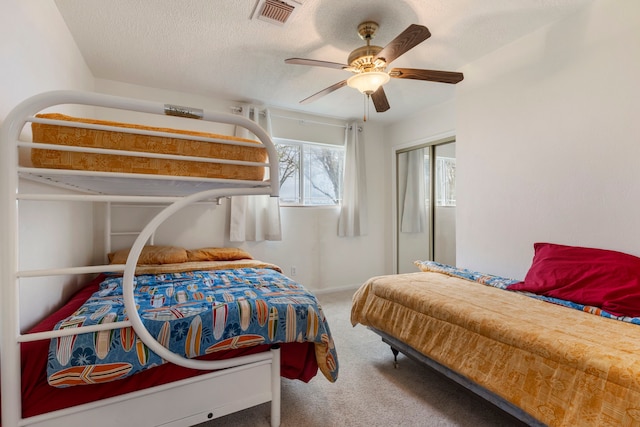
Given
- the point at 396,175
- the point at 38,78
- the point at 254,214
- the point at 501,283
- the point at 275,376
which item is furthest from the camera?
the point at 396,175

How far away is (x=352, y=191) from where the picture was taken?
4.29 meters

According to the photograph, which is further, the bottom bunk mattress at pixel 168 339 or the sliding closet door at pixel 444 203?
the sliding closet door at pixel 444 203

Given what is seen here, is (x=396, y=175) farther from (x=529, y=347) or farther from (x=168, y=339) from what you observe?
(x=168, y=339)

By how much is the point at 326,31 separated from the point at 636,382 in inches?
99.5

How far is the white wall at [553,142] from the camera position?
1.91 m

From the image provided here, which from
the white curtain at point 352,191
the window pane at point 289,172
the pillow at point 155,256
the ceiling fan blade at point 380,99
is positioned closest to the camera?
the ceiling fan blade at point 380,99

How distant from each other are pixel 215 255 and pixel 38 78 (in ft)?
6.29

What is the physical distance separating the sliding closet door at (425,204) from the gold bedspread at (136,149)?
3061 millimetres

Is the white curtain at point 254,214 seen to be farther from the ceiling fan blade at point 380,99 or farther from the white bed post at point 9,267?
the white bed post at point 9,267

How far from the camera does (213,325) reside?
4.57 feet

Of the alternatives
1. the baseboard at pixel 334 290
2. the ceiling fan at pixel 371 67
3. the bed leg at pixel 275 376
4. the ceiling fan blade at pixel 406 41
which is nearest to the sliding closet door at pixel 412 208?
the baseboard at pixel 334 290

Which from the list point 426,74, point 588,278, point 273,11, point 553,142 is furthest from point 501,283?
point 273,11

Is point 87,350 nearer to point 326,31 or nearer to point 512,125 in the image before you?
point 326,31

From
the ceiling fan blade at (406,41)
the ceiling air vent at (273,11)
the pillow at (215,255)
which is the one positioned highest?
the ceiling air vent at (273,11)
